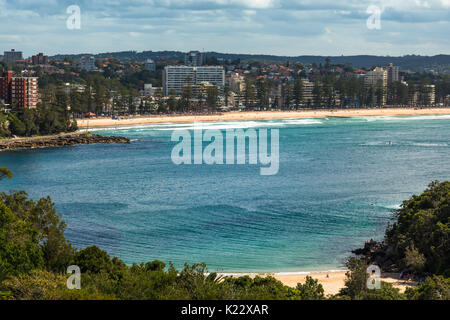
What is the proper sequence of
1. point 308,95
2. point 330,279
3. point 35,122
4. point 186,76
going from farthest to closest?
point 186,76, point 308,95, point 35,122, point 330,279

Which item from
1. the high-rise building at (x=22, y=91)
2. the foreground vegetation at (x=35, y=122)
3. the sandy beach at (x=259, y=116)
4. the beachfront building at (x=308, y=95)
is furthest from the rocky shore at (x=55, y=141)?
the beachfront building at (x=308, y=95)

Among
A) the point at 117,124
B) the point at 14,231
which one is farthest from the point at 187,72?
the point at 14,231

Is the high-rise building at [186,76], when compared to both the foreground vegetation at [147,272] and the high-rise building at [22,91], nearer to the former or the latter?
the high-rise building at [22,91]

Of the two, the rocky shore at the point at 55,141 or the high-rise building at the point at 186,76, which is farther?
the high-rise building at the point at 186,76

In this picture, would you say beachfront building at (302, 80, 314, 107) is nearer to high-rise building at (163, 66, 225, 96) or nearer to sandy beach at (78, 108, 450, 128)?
sandy beach at (78, 108, 450, 128)

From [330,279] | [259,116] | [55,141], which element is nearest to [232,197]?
[330,279]

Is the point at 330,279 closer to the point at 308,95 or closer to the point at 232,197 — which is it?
the point at 232,197

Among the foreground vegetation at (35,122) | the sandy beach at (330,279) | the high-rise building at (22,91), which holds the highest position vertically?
the high-rise building at (22,91)
